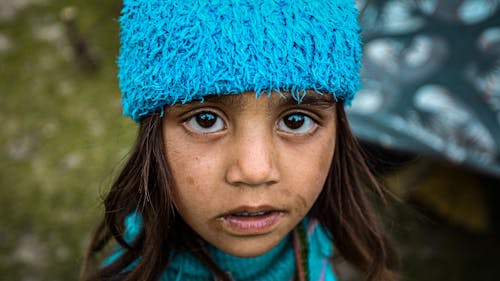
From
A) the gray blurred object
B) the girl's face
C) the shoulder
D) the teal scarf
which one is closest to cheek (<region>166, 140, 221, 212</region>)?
the girl's face

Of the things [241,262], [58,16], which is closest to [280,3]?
[241,262]

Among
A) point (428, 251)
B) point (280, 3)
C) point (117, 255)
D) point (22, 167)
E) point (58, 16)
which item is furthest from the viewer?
point (58, 16)

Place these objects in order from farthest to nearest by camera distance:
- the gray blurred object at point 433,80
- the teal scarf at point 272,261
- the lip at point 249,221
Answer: the gray blurred object at point 433,80, the teal scarf at point 272,261, the lip at point 249,221

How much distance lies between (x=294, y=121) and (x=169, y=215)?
35cm

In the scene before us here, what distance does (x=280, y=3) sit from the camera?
84cm

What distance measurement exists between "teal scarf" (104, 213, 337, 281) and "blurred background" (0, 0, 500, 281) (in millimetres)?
191

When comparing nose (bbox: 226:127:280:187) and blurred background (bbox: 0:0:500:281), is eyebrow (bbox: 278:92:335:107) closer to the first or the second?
nose (bbox: 226:127:280:187)

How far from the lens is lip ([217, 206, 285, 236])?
932 millimetres

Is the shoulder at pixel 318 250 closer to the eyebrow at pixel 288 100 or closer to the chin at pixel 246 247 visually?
the chin at pixel 246 247

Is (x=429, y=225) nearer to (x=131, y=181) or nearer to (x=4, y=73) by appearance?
(x=131, y=181)

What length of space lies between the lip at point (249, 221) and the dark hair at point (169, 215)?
12 cm

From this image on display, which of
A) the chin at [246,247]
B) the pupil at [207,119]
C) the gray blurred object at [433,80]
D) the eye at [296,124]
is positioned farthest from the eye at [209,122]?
the gray blurred object at [433,80]

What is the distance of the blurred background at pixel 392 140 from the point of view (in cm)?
177

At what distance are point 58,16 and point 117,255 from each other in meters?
2.93
